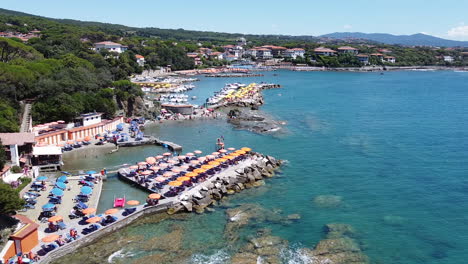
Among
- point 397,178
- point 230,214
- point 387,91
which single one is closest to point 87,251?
point 230,214

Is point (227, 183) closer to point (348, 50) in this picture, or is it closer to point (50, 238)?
point (50, 238)

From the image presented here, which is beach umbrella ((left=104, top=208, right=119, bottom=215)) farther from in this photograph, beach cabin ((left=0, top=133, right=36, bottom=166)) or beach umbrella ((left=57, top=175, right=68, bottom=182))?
beach cabin ((left=0, top=133, right=36, bottom=166))

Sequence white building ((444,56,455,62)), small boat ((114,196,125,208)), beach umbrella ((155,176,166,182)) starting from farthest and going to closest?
white building ((444,56,455,62)) < beach umbrella ((155,176,166,182)) < small boat ((114,196,125,208))

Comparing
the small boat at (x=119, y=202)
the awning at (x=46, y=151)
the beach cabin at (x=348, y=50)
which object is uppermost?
the beach cabin at (x=348, y=50)

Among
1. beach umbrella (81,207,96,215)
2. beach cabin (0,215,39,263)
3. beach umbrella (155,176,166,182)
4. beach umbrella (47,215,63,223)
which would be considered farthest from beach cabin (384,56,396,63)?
beach cabin (0,215,39,263)

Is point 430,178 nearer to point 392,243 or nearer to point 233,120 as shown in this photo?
point 392,243

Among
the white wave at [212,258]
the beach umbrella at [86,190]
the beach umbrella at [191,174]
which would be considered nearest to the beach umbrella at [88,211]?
the beach umbrella at [86,190]

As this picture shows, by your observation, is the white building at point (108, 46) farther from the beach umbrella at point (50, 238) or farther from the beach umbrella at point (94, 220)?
the beach umbrella at point (50, 238)
